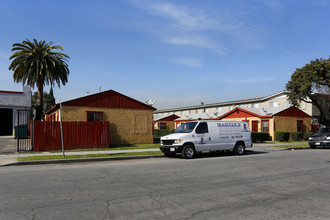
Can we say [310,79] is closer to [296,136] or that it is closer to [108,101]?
[296,136]

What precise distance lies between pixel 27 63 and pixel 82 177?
24.8 m

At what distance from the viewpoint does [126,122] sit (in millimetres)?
23422

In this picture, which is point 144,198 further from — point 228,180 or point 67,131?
point 67,131

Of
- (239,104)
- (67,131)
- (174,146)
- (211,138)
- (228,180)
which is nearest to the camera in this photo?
(228,180)

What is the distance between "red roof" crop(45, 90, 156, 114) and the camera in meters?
21.5

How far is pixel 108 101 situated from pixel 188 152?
413 inches

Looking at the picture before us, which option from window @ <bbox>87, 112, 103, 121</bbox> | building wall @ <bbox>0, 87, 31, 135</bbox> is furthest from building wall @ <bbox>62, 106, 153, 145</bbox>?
building wall @ <bbox>0, 87, 31, 135</bbox>

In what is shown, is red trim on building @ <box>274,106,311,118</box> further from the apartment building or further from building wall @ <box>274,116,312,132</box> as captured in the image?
the apartment building

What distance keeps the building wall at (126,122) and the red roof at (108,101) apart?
0.31 metres

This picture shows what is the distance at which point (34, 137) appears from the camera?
1723cm

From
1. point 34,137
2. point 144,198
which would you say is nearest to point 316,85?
point 34,137

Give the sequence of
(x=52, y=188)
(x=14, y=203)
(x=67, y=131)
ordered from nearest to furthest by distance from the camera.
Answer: (x=14, y=203), (x=52, y=188), (x=67, y=131)

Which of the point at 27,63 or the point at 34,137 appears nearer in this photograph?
the point at 34,137

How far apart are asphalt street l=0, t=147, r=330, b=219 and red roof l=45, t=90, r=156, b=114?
12474mm
